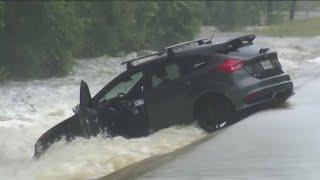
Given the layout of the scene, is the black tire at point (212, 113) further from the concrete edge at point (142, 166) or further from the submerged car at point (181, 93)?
the concrete edge at point (142, 166)

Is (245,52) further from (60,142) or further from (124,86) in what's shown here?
(60,142)

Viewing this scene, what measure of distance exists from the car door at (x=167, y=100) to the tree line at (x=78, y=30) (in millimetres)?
12785

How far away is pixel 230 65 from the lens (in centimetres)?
1100

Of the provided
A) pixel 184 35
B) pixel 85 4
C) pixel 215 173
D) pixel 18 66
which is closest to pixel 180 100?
pixel 215 173

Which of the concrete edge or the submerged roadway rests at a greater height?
the submerged roadway

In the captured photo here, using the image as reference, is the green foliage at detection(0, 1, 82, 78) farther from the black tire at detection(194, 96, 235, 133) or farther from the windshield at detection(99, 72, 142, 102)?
the black tire at detection(194, 96, 235, 133)

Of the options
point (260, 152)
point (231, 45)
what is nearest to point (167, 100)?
point (231, 45)

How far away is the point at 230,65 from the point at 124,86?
Result: 5.97ft

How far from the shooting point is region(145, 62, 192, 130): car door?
11.2m

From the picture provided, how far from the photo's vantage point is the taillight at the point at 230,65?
1097 centimetres

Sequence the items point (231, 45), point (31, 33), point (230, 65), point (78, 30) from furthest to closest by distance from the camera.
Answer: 1. point (78, 30)
2. point (31, 33)
3. point (231, 45)
4. point (230, 65)

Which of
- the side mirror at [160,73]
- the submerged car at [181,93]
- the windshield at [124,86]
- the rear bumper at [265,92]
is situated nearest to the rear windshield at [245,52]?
the submerged car at [181,93]

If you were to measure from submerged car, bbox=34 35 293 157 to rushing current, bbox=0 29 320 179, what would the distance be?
0.69 feet

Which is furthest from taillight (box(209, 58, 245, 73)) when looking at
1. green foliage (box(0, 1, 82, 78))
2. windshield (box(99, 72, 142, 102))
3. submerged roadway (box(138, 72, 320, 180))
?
green foliage (box(0, 1, 82, 78))
